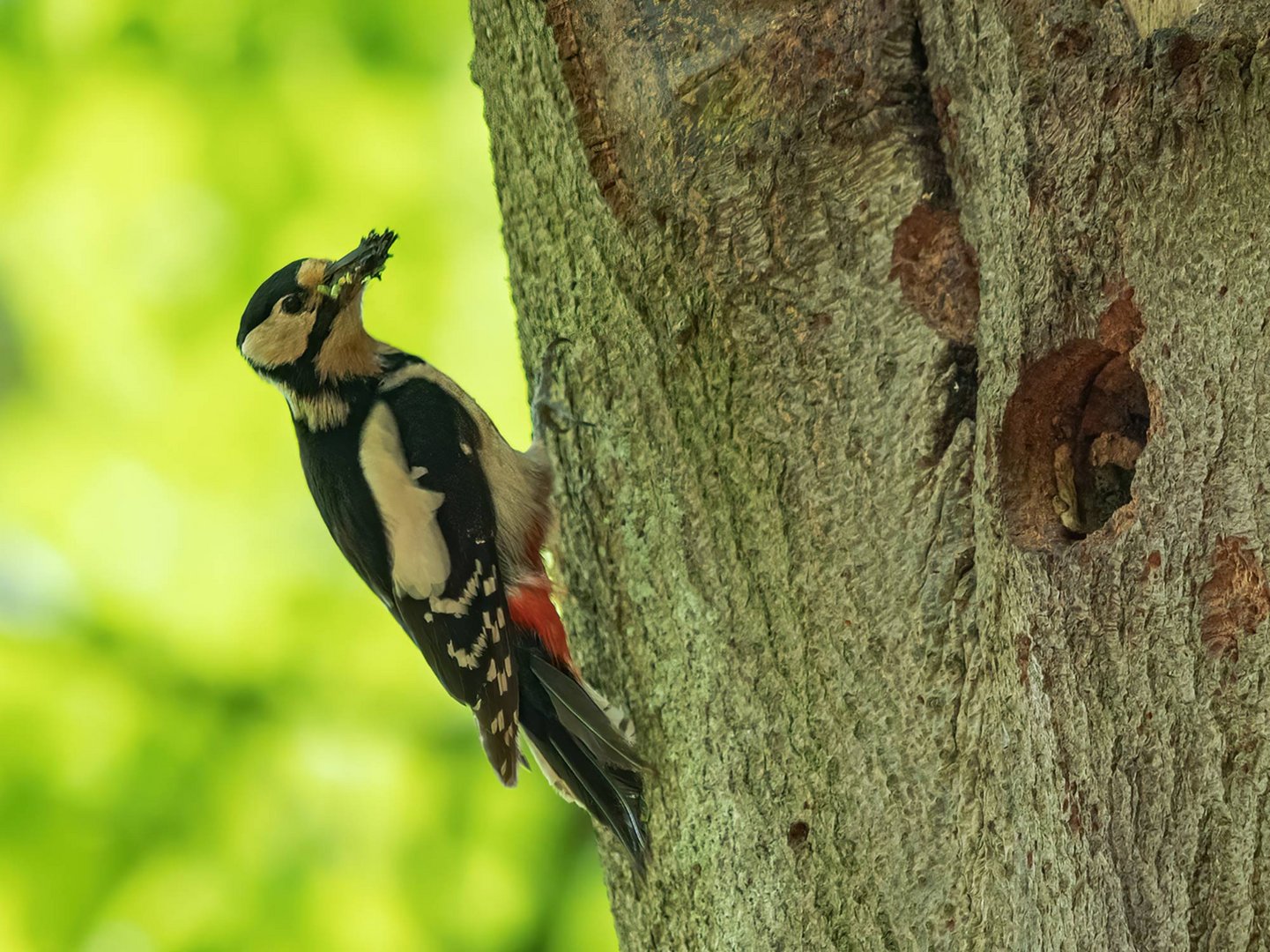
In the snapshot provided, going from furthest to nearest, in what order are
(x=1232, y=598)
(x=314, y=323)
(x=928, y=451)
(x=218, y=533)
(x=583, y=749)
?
(x=218, y=533), (x=314, y=323), (x=583, y=749), (x=928, y=451), (x=1232, y=598)

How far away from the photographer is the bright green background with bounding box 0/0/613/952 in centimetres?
372

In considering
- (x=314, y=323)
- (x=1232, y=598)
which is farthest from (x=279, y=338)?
(x=1232, y=598)

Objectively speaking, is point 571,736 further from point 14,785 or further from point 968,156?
point 14,785

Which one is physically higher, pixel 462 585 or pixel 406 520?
pixel 406 520

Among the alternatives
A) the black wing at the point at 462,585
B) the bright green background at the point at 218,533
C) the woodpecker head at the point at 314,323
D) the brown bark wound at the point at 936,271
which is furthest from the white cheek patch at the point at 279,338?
the brown bark wound at the point at 936,271

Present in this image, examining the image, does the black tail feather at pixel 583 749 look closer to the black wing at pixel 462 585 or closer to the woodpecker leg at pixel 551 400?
the black wing at pixel 462 585

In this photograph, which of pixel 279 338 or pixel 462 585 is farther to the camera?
pixel 279 338

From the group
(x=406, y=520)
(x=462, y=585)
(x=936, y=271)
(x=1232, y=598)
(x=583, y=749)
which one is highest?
(x=406, y=520)

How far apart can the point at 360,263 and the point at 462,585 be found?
2.52ft

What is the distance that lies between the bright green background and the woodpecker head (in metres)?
0.66

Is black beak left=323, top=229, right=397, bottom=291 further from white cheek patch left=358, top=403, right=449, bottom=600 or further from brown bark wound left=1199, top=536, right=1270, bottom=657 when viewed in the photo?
brown bark wound left=1199, top=536, right=1270, bottom=657

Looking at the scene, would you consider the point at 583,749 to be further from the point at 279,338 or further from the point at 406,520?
the point at 279,338

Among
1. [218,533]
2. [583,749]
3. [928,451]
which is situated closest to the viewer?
[928,451]

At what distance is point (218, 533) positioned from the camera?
3691 millimetres
